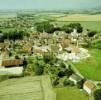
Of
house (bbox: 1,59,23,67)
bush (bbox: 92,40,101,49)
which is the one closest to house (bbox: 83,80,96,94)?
house (bbox: 1,59,23,67)

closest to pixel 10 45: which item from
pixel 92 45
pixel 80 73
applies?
pixel 92 45

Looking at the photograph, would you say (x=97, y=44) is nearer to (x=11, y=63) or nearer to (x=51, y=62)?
(x=51, y=62)

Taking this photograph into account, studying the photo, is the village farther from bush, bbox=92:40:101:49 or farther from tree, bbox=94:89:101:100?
tree, bbox=94:89:101:100

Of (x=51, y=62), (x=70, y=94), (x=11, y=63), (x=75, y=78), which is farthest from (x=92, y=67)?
(x=70, y=94)

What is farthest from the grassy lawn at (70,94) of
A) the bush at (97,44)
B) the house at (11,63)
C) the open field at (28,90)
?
the bush at (97,44)

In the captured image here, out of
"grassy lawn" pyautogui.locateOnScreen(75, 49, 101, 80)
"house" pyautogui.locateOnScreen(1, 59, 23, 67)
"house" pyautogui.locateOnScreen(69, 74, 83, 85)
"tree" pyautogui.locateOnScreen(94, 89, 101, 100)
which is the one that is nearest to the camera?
"tree" pyautogui.locateOnScreen(94, 89, 101, 100)

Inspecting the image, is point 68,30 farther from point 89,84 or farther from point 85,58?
point 89,84

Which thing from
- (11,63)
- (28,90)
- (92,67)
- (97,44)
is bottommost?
(97,44)
